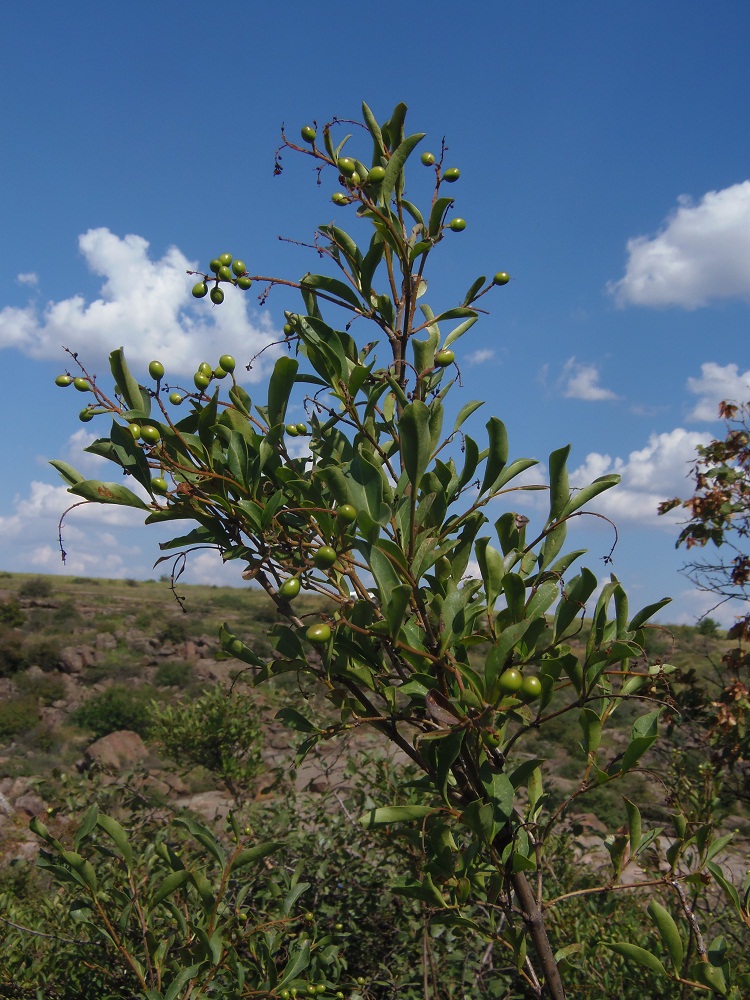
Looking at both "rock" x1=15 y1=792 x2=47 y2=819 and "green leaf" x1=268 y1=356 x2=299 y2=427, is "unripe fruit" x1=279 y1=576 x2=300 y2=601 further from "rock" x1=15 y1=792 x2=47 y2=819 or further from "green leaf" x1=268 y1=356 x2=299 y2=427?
"rock" x1=15 y1=792 x2=47 y2=819

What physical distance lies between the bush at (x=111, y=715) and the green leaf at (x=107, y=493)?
20.2 meters

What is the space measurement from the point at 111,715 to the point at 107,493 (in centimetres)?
2166

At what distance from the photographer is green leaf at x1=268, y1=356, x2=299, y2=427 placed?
52.5 inches

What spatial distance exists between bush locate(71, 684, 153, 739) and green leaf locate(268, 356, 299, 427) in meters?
20.3

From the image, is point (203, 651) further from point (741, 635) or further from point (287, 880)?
point (287, 880)

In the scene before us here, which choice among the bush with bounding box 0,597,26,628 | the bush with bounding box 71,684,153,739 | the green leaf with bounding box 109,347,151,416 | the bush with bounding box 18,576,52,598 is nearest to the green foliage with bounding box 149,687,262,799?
the green leaf with bounding box 109,347,151,416

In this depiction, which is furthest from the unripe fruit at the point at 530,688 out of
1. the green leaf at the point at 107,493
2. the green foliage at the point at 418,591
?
the green leaf at the point at 107,493

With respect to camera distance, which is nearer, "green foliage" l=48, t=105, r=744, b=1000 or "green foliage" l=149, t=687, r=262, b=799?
"green foliage" l=48, t=105, r=744, b=1000

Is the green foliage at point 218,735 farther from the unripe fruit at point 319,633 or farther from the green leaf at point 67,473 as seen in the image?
the unripe fruit at point 319,633

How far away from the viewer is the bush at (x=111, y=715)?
20.4m

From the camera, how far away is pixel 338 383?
1461 mm

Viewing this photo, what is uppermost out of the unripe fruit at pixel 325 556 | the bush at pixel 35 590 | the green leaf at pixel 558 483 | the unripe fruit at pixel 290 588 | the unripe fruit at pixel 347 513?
the green leaf at pixel 558 483

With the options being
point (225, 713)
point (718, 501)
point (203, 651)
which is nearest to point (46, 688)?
point (203, 651)

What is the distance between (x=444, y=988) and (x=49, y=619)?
31.6 m
